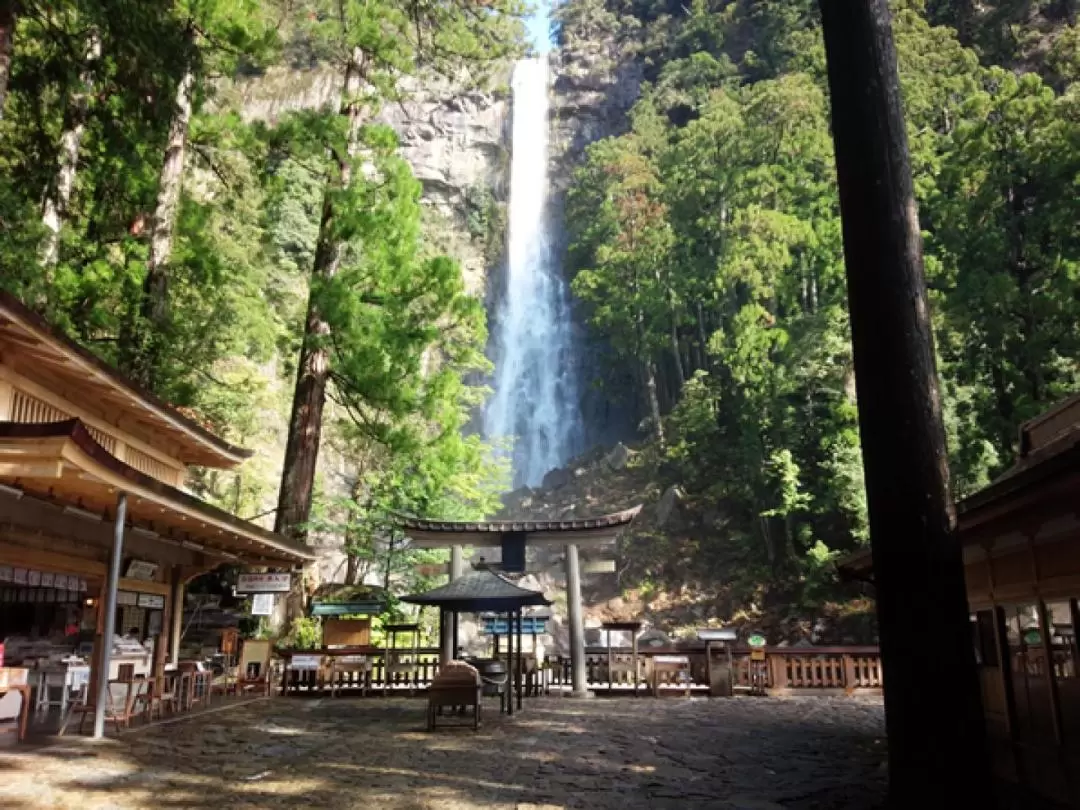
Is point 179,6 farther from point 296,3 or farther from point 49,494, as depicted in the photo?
point 49,494

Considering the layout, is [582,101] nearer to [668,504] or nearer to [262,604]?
[668,504]

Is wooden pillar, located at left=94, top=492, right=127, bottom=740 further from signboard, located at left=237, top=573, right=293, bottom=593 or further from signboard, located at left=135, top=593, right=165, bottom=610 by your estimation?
signboard, located at left=237, top=573, right=293, bottom=593

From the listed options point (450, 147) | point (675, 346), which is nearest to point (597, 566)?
point (675, 346)

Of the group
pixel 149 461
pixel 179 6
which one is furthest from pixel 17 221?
pixel 179 6

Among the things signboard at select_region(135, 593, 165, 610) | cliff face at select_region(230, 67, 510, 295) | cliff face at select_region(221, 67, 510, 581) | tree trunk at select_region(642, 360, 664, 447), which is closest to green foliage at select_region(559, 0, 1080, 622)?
tree trunk at select_region(642, 360, 664, 447)

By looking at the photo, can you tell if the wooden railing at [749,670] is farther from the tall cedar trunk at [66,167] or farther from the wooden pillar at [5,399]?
the tall cedar trunk at [66,167]

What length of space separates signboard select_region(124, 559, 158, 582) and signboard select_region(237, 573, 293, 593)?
148 cm

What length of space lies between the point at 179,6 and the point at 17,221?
220 inches

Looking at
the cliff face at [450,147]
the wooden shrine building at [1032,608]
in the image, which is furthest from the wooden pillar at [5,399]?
the cliff face at [450,147]

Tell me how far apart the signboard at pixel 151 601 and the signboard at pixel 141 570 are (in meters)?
0.28

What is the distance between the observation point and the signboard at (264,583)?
43.3 feet

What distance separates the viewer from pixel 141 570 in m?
11.7

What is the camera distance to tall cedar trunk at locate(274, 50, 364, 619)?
14.7 metres

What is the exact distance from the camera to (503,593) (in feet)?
38.8
